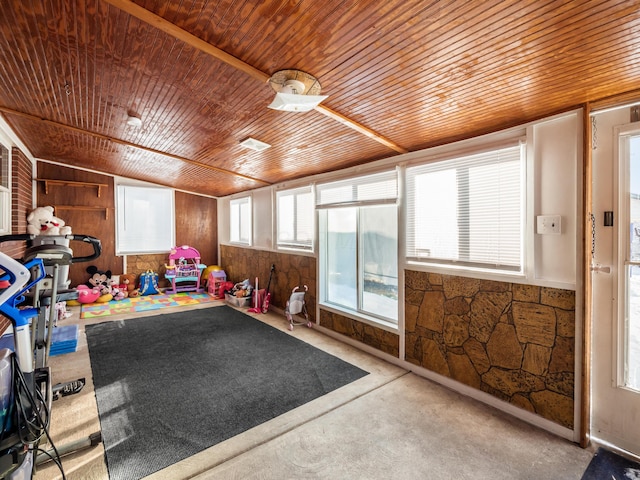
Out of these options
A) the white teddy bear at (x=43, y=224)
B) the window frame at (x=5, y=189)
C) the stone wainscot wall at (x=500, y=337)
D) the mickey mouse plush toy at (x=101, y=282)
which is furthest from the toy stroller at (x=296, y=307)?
the mickey mouse plush toy at (x=101, y=282)

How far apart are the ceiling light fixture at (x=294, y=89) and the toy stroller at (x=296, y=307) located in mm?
3092

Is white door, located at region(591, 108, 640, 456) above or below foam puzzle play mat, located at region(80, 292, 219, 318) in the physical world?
above

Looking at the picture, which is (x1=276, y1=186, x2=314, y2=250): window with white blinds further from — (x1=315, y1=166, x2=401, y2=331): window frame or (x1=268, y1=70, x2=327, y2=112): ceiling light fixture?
(x1=268, y1=70, x2=327, y2=112): ceiling light fixture

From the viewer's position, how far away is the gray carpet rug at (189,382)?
2.18 meters

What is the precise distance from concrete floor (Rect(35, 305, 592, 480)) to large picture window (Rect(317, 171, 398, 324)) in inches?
47.3

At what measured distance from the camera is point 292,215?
17.3 feet

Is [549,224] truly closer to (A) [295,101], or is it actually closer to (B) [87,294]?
(A) [295,101]

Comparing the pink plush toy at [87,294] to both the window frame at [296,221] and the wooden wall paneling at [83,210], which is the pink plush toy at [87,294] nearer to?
the wooden wall paneling at [83,210]

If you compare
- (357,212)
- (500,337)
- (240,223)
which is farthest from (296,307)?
(240,223)

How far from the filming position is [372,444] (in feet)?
7.13

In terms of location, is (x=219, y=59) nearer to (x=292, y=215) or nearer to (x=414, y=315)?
(x=414, y=315)

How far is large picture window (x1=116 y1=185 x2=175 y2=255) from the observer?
22.3 ft

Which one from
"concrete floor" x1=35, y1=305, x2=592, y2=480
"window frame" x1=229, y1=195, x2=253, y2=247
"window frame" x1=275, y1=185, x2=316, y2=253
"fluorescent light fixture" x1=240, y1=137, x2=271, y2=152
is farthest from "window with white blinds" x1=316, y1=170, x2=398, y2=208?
"window frame" x1=229, y1=195, x2=253, y2=247

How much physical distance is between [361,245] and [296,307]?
1.50 m
